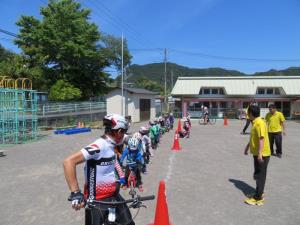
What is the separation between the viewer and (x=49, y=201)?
7043 millimetres

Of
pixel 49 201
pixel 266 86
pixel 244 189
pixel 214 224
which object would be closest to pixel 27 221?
pixel 49 201

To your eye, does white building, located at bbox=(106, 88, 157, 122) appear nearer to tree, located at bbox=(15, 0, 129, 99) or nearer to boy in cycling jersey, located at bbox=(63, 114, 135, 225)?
tree, located at bbox=(15, 0, 129, 99)

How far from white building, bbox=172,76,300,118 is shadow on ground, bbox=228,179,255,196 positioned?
112ft

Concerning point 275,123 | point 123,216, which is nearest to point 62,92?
point 275,123

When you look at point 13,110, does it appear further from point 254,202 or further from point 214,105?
point 214,105

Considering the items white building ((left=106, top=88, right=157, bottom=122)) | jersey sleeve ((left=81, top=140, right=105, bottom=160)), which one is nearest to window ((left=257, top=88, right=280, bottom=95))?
white building ((left=106, top=88, right=157, bottom=122))

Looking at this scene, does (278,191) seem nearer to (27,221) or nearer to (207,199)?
(207,199)

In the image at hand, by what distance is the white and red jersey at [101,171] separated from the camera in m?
3.21

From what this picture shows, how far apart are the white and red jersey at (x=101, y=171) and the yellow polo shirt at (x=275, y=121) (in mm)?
9771

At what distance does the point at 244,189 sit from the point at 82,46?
89.0 feet

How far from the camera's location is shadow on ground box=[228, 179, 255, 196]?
7.62m

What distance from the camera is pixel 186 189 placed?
7793 mm

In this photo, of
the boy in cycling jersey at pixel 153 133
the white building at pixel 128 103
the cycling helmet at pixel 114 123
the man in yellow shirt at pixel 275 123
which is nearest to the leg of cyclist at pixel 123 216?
the cycling helmet at pixel 114 123

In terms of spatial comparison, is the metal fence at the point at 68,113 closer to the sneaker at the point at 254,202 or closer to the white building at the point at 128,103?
the white building at the point at 128,103
